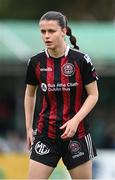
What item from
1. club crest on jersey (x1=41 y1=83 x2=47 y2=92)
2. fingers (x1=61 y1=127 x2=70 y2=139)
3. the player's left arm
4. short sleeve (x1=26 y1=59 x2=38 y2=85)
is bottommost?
fingers (x1=61 y1=127 x2=70 y2=139)

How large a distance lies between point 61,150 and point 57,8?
23.5 meters

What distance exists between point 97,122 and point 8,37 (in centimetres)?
312

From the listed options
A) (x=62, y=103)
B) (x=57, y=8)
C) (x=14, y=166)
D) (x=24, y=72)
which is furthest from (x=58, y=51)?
(x=57, y=8)

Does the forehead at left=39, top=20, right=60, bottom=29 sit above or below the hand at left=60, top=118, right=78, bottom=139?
above

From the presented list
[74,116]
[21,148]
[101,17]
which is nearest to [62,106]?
[74,116]

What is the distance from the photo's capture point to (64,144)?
28.0 feet

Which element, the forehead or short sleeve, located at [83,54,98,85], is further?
short sleeve, located at [83,54,98,85]

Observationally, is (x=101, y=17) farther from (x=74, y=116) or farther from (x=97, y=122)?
(x=74, y=116)

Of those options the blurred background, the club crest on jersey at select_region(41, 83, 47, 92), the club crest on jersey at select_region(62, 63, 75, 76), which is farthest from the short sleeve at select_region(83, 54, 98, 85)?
the blurred background

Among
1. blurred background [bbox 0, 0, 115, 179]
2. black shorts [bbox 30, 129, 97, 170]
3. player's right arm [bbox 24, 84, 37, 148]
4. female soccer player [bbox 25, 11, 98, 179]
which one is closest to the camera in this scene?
female soccer player [bbox 25, 11, 98, 179]

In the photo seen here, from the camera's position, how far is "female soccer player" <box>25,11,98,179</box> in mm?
8406

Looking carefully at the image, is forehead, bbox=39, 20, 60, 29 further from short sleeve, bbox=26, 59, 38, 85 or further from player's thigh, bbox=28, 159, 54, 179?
player's thigh, bbox=28, 159, 54, 179

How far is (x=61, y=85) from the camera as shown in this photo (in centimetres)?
840

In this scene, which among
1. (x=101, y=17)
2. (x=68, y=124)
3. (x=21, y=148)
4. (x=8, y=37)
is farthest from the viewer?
(x=101, y=17)
